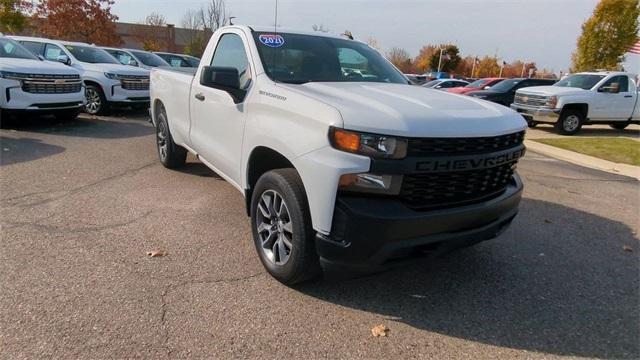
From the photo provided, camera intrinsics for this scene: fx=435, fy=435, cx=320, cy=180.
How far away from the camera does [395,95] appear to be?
3.25 m

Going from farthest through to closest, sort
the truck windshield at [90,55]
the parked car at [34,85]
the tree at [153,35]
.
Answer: the tree at [153,35] → the truck windshield at [90,55] → the parked car at [34,85]

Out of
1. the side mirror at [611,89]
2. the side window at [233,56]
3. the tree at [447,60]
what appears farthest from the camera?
the tree at [447,60]

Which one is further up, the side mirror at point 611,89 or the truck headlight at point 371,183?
the side mirror at point 611,89

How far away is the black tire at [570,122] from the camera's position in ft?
43.7

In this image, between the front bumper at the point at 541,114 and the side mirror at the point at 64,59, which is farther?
the front bumper at the point at 541,114

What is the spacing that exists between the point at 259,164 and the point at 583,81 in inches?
550

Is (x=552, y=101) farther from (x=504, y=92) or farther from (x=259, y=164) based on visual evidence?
(x=259, y=164)

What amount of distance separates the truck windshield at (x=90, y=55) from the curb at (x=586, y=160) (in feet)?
37.8

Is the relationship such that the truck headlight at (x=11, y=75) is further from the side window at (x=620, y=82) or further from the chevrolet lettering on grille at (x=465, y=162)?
the side window at (x=620, y=82)

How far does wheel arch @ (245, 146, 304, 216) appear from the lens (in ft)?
11.0

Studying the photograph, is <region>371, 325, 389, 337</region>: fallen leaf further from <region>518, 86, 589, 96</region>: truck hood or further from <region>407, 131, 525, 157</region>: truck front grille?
<region>518, 86, 589, 96</region>: truck hood

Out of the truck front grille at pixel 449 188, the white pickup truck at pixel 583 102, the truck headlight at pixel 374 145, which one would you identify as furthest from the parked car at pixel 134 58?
the truck front grille at pixel 449 188

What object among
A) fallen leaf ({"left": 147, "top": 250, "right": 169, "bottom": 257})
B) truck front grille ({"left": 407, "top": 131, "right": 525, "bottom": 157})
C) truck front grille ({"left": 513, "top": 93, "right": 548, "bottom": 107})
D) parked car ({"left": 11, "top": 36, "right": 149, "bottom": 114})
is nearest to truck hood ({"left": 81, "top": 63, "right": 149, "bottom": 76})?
parked car ({"left": 11, "top": 36, "right": 149, "bottom": 114})

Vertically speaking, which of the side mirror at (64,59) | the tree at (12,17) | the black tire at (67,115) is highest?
the tree at (12,17)
